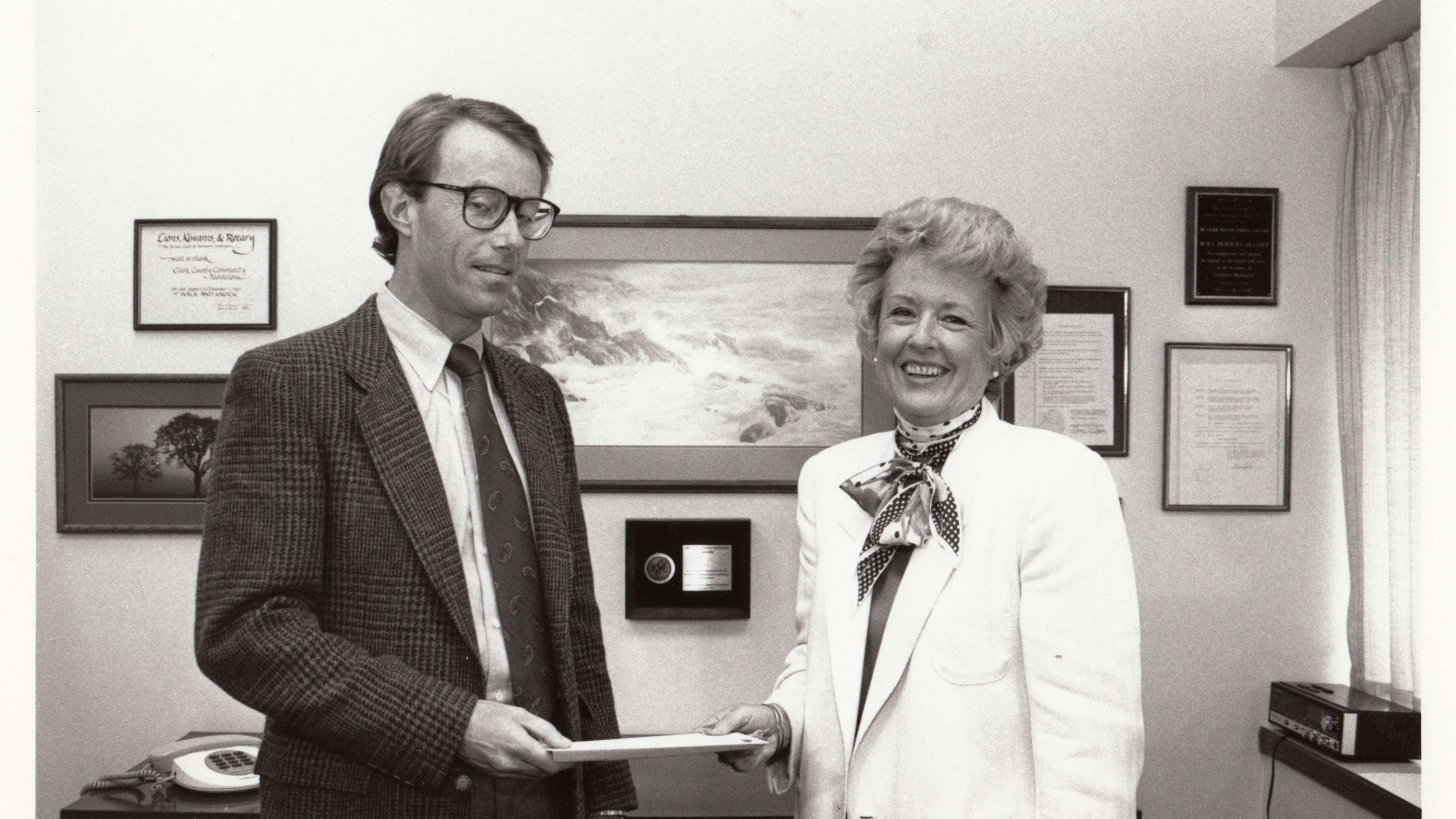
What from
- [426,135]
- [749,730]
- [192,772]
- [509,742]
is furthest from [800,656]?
[192,772]

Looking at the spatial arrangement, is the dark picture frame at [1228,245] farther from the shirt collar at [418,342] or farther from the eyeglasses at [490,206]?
the shirt collar at [418,342]

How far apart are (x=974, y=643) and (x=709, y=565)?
123 cm

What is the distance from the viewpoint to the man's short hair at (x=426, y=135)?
160 centimetres

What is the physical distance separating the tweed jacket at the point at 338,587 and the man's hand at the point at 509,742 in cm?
3

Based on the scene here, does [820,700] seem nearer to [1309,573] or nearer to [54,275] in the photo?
[1309,573]

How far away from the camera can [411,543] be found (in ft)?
4.69

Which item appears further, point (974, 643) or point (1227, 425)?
point (1227, 425)

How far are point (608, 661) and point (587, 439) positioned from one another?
0.56 m

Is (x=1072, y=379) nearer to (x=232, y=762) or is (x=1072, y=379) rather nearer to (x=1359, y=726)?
(x=1359, y=726)

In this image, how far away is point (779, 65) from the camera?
109 inches

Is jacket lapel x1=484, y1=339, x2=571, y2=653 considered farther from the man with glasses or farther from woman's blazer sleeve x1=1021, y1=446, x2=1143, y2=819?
woman's blazer sleeve x1=1021, y1=446, x2=1143, y2=819

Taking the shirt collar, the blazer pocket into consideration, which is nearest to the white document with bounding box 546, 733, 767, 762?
the blazer pocket

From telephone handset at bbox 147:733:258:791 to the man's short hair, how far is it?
136 cm

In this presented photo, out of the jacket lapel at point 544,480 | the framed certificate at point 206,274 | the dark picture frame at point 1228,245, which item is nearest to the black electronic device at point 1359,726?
the dark picture frame at point 1228,245
